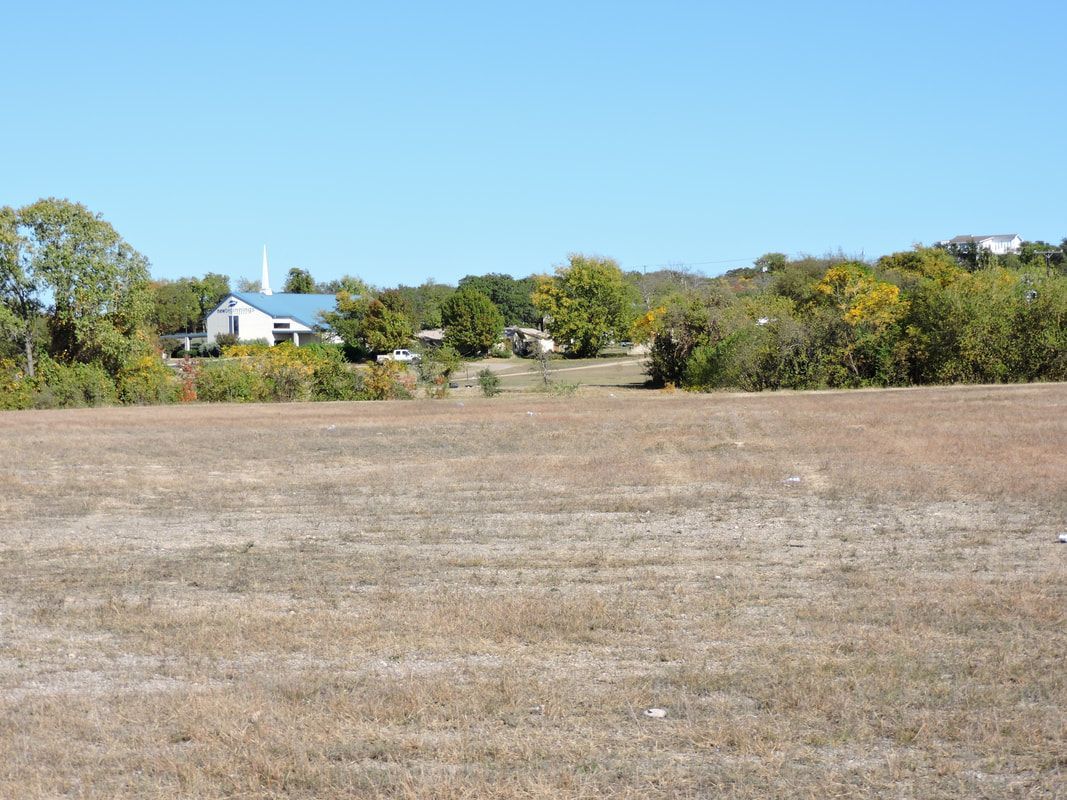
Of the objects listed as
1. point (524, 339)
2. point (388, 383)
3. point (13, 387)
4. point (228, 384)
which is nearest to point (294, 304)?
point (524, 339)

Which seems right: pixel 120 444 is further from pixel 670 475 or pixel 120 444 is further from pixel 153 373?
pixel 153 373

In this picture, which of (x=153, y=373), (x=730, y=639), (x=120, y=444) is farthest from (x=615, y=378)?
(x=730, y=639)

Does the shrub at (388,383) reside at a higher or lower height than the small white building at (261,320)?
lower

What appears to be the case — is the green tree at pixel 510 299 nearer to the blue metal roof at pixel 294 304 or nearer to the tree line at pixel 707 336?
the blue metal roof at pixel 294 304

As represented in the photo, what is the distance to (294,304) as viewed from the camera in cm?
11894

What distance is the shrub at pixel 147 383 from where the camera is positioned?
44969 mm

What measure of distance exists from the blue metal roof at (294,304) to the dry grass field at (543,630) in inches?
3764

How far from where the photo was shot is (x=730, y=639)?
8195mm

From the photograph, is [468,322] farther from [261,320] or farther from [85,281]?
[85,281]

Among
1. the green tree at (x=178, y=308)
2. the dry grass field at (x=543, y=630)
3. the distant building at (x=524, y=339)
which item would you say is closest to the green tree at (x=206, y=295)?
the green tree at (x=178, y=308)

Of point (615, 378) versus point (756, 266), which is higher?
point (756, 266)

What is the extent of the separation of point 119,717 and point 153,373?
4254 centimetres

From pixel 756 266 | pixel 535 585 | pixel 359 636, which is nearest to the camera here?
pixel 359 636

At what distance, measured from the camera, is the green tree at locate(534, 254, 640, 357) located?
4048 inches
